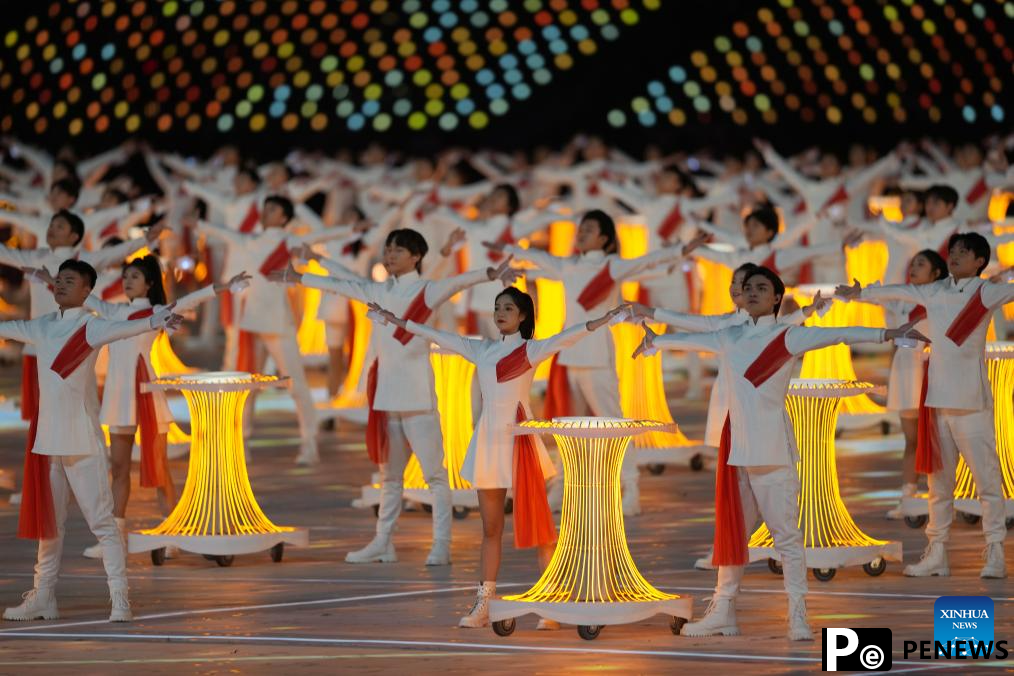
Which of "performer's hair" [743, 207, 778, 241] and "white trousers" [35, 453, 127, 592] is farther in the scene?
"performer's hair" [743, 207, 778, 241]

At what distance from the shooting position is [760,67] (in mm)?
32188

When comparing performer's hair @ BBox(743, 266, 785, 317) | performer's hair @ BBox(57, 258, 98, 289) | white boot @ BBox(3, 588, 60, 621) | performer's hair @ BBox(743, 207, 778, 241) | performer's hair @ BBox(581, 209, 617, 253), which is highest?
performer's hair @ BBox(743, 207, 778, 241)

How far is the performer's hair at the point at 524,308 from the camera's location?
8312 mm

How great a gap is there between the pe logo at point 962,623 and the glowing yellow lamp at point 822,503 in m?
0.89

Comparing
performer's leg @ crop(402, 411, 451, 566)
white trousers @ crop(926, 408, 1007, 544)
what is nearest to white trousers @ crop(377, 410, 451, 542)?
performer's leg @ crop(402, 411, 451, 566)

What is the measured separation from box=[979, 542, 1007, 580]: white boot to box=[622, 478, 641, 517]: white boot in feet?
7.98

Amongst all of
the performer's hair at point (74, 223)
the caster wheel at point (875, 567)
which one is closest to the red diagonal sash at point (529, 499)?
the caster wheel at point (875, 567)

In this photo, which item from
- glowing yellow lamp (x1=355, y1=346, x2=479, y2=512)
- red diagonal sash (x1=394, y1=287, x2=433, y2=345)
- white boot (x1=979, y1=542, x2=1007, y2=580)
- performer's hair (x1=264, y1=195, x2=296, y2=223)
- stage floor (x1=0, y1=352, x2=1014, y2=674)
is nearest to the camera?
stage floor (x1=0, y1=352, x2=1014, y2=674)

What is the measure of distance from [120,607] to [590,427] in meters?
1.98

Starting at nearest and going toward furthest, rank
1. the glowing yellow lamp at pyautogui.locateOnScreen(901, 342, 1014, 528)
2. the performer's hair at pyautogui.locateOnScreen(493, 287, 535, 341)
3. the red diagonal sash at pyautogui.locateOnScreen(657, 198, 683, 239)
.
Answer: the performer's hair at pyautogui.locateOnScreen(493, 287, 535, 341), the glowing yellow lamp at pyautogui.locateOnScreen(901, 342, 1014, 528), the red diagonal sash at pyautogui.locateOnScreen(657, 198, 683, 239)

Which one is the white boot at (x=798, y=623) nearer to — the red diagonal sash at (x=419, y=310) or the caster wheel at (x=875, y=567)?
the caster wheel at (x=875, y=567)

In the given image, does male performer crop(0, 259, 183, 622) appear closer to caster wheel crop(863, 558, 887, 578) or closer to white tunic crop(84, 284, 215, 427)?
white tunic crop(84, 284, 215, 427)

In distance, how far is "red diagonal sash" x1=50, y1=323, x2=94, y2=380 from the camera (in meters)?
8.28

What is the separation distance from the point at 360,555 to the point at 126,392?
1.33 m
